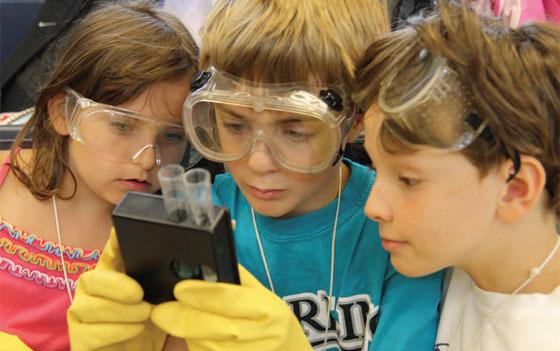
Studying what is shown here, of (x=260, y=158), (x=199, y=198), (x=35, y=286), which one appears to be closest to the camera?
(x=199, y=198)

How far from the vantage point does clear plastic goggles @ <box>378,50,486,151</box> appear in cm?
85

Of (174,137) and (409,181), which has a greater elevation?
(409,181)

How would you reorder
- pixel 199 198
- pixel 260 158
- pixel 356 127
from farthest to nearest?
1. pixel 356 127
2. pixel 260 158
3. pixel 199 198

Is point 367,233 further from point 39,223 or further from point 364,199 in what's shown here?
point 39,223

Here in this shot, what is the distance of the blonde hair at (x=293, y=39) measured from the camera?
105 cm

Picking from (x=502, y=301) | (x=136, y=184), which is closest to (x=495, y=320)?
(x=502, y=301)

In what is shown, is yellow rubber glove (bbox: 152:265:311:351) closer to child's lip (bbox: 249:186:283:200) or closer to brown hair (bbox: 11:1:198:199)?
child's lip (bbox: 249:186:283:200)

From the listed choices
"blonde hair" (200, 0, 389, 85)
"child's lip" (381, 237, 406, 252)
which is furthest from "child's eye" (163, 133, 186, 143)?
"child's lip" (381, 237, 406, 252)

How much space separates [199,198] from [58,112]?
0.81 meters

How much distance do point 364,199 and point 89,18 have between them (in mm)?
913

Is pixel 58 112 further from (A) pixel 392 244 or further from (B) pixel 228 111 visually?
(A) pixel 392 244

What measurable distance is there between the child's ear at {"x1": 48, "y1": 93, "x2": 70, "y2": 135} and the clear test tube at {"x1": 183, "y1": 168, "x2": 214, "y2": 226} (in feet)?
2.49

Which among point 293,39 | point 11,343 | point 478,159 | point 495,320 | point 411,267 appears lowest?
point 11,343

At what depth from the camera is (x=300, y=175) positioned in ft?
3.76
